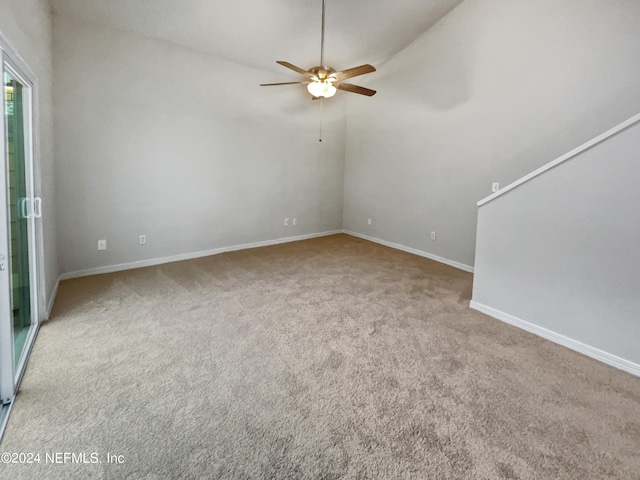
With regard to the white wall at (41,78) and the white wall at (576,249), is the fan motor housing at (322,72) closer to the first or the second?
the white wall at (576,249)

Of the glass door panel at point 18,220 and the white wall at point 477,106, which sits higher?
the white wall at point 477,106

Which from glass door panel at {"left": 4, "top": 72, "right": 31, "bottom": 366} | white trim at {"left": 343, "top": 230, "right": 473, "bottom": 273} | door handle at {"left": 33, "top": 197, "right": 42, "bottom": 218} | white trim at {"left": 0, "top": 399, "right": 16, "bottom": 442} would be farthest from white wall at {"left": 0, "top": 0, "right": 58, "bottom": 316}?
white trim at {"left": 343, "top": 230, "right": 473, "bottom": 273}

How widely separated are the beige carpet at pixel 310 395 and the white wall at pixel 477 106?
6.14 ft

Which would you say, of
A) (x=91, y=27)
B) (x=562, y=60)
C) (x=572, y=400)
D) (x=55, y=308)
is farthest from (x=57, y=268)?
(x=562, y=60)

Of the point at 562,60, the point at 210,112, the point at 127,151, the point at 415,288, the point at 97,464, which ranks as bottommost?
the point at 97,464

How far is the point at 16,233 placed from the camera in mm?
2213

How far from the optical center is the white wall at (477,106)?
3.08 m

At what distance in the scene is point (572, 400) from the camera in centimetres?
185

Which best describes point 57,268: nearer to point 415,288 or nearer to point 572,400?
point 415,288

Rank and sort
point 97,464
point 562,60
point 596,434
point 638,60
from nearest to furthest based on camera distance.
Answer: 1. point 97,464
2. point 596,434
3. point 638,60
4. point 562,60

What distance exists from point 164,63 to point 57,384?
3.72 meters

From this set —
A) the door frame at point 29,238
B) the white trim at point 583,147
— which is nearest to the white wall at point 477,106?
the white trim at point 583,147

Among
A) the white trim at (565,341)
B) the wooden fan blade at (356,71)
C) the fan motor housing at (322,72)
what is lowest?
the white trim at (565,341)

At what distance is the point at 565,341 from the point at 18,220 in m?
4.18
